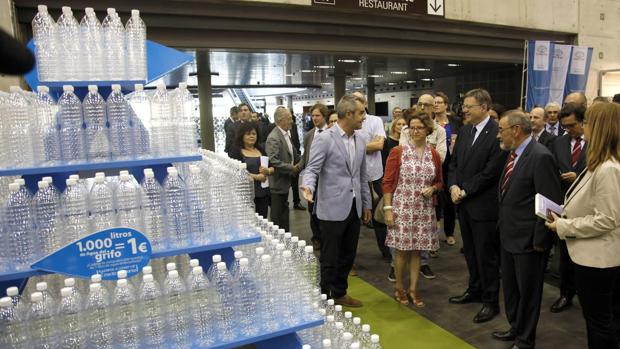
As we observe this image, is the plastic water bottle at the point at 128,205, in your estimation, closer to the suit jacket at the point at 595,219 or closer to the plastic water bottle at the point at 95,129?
the plastic water bottle at the point at 95,129

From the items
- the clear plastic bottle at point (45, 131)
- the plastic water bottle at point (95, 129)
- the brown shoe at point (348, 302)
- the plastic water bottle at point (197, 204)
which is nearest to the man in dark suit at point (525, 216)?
the brown shoe at point (348, 302)

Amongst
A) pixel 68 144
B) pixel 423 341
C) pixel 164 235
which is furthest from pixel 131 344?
pixel 423 341

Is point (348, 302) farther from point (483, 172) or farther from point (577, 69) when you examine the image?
point (577, 69)

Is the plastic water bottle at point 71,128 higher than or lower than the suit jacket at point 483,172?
higher

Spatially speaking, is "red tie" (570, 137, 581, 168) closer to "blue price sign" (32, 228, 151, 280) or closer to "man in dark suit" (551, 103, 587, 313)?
"man in dark suit" (551, 103, 587, 313)

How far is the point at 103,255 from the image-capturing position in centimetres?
176

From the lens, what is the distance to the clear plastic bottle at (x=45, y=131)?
74.9 inches

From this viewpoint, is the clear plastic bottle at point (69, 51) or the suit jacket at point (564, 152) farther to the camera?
the suit jacket at point (564, 152)

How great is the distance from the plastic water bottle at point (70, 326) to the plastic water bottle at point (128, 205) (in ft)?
1.21

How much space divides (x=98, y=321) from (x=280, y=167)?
318 centimetres

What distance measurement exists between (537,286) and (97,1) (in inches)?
215

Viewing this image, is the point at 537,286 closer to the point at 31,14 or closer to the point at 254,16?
the point at 254,16

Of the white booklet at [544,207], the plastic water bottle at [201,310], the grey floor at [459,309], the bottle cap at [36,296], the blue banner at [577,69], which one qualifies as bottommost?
the grey floor at [459,309]

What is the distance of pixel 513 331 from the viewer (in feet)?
9.84
